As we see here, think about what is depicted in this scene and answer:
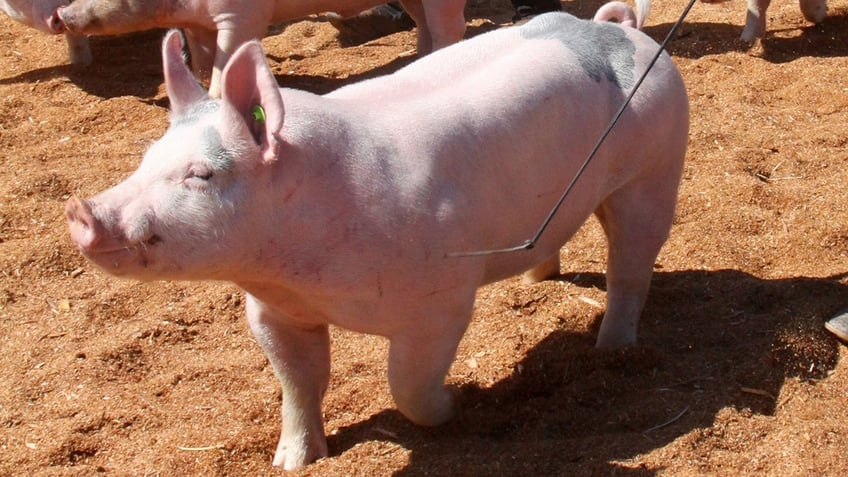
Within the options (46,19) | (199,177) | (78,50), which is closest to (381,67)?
(78,50)

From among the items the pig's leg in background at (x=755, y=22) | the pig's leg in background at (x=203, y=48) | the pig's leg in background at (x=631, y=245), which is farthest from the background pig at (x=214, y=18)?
the pig's leg in background at (x=631, y=245)

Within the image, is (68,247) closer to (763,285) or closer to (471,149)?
(471,149)

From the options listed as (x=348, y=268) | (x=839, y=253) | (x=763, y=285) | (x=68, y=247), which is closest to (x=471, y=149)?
(x=348, y=268)

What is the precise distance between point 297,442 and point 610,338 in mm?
1151

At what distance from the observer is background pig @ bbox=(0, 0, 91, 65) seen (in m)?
7.36

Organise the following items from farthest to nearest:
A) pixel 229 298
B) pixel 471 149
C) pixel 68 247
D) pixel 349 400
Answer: pixel 68 247, pixel 229 298, pixel 349 400, pixel 471 149

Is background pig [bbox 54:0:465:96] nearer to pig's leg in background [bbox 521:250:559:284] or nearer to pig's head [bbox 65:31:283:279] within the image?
pig's leg in background [bbox 521:250:559:284]

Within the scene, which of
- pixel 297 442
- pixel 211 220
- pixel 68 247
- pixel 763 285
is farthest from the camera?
pixel 68 247

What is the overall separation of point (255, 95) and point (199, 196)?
0.28 m

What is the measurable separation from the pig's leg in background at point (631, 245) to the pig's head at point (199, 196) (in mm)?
1420

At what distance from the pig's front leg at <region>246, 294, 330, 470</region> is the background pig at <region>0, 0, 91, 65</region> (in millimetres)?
4555

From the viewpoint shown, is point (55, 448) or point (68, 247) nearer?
point (55, 448)

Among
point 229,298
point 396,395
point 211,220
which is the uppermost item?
point 211,220

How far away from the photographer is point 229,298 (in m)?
4.44
